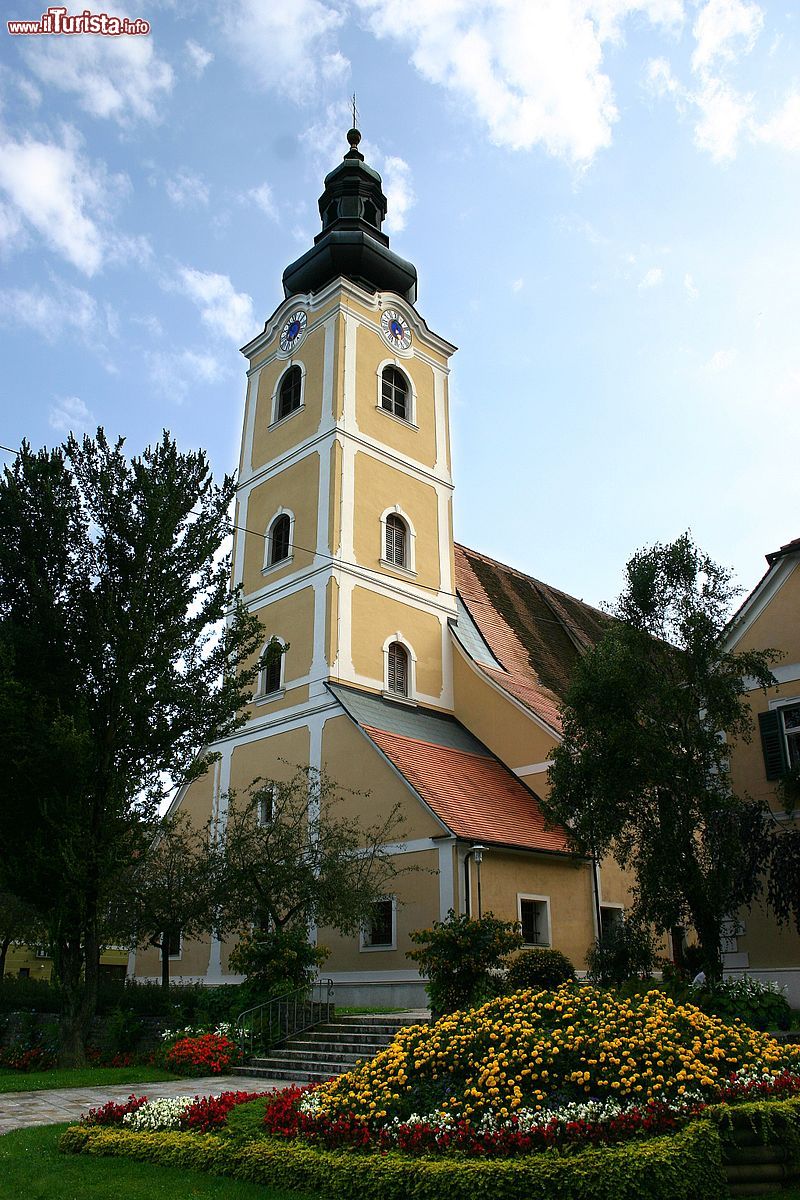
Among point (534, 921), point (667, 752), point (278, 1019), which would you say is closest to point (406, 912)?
point (534, 921)

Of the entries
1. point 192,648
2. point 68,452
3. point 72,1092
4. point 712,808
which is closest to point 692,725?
point 712,808

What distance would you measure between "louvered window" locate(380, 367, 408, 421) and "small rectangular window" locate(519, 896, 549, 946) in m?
15.5

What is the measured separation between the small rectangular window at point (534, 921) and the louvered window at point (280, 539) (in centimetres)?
1216

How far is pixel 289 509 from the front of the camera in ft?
94.2

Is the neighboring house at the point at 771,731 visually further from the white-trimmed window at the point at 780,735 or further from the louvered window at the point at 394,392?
the louvered window at the point at 394,392

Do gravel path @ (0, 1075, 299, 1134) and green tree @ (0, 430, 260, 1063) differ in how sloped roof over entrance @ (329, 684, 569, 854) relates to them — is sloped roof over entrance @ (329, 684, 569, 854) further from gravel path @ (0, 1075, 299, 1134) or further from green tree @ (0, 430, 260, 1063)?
gravel path @ (0, 1075, 299, 1134)

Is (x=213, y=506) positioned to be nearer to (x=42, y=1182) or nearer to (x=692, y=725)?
(x=692, y=725)

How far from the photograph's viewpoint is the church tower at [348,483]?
86.8 feet

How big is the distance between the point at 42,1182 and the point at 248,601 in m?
21.3

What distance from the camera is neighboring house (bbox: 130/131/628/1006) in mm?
21250

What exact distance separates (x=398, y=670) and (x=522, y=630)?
7206mm

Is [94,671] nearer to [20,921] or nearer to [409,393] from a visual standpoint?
[20,921]

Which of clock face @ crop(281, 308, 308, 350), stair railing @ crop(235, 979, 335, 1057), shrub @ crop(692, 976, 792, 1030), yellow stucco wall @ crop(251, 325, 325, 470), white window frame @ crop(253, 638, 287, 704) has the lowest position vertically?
stair railing @ crop(235, 979, 335, 1057)

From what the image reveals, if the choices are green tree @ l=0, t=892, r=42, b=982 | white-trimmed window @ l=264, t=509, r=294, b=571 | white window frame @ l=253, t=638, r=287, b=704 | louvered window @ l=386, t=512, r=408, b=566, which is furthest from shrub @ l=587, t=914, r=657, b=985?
white-trimmed window @ l=264, t=509, r=294, b=571
